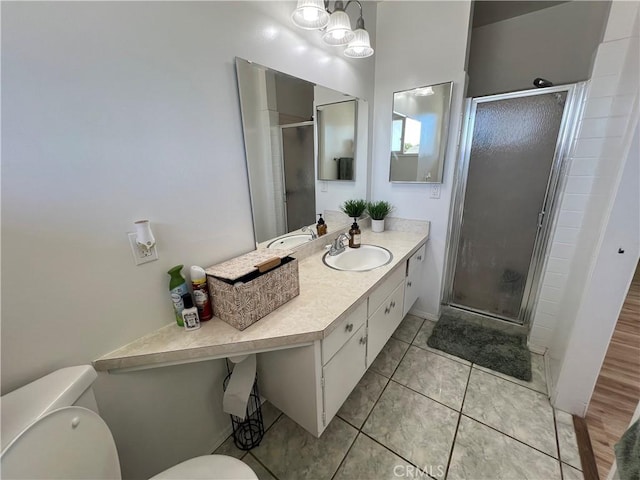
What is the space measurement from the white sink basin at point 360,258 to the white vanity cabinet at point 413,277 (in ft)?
0.73

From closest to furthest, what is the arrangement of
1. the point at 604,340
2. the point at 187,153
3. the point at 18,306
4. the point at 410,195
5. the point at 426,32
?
the point at 18,306
the point at 187,153
the point at 604,340
the point at 426,32
the point at 410,195

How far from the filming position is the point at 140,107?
868 mm

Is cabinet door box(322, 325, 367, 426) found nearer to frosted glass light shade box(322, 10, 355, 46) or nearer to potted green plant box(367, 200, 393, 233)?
potted green plant box(367, 200, 393, 233)

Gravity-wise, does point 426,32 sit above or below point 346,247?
above

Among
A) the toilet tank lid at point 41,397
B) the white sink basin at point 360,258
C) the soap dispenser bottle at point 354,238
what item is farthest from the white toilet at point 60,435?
the soap dispenser bottle at point 354,238

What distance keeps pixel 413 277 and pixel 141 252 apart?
1784 millimetres

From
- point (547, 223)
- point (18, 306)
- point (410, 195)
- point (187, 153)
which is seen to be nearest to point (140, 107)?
point (187, 153)

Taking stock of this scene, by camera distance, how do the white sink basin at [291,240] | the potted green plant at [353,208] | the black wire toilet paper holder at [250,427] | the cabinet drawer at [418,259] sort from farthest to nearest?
the potted green plant at [353,208] → the cabinet drawer at [418,259] → the white sink basin at [291,240] → the black wire toilet paper holder at [250,427]

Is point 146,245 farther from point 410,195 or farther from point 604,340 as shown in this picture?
point 604,340

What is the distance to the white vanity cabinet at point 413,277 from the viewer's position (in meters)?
1.90

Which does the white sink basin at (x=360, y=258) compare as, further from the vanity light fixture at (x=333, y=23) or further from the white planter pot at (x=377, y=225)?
the vanity light fixture at (x=333, y=23)

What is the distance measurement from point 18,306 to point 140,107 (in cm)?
68

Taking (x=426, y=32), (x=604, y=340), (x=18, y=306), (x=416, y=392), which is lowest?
(x=416, y=392)

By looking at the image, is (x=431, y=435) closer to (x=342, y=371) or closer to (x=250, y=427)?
(x=342, y=371)
